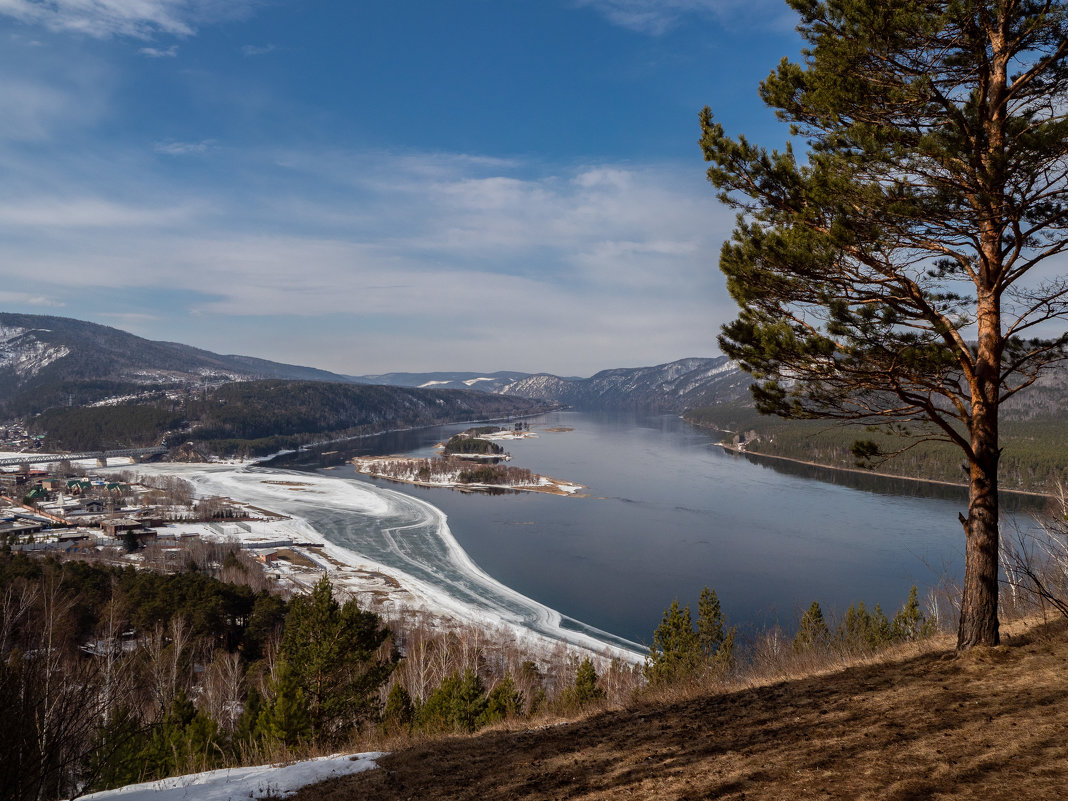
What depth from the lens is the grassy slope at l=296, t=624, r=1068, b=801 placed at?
307 centimetres

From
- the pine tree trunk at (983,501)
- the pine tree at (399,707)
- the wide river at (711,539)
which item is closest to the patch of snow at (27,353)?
the wide river at (711,539)

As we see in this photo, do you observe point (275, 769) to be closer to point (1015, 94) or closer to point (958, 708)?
point (958, 708)

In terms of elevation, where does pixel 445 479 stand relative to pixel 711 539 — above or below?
below

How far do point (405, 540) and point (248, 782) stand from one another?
30566 millimetres

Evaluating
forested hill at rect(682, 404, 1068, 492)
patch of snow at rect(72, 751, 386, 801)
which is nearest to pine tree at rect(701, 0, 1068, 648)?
patch of snow at rect(72, 751, 386, 801)

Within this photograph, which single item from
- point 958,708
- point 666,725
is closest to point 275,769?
point 666,725

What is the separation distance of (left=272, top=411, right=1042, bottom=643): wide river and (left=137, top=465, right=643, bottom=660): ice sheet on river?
1056 millimetres

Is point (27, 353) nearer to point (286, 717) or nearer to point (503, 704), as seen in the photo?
point (286, 717)

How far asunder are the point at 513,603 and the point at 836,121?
71.8 ft

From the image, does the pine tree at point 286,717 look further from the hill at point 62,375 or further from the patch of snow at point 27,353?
the patch of snow at point 27,353

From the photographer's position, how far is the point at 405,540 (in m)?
34.2

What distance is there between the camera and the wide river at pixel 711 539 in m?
24.2

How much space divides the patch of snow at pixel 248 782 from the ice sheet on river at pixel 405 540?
51.3 ft

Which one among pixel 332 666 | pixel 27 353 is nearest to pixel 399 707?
pixel 332 666
